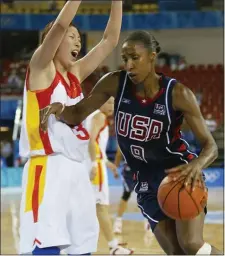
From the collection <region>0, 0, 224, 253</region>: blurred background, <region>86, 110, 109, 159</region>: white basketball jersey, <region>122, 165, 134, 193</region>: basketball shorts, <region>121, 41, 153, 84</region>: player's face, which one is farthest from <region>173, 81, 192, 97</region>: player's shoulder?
<region>0, 0, 224, 253</region>: blurred background

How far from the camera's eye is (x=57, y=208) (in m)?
3.68

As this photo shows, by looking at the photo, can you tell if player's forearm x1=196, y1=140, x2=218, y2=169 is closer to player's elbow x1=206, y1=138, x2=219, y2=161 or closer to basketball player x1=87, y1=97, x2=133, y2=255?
player's elbow x1=206, y1=138, x2=219, y2=161

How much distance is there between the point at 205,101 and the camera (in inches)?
653

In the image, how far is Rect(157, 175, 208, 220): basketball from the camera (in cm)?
354

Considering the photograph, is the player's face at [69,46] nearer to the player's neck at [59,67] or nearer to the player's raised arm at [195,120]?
the player's neck at [59,67]

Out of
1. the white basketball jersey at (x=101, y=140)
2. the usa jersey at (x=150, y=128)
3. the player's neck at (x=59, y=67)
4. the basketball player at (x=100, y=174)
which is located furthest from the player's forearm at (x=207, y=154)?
the white basketball jersey at (x=101, y=140)

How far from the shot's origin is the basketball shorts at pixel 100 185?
6703 mm

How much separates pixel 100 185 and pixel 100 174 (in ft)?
0.49

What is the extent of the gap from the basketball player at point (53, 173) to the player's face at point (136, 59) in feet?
1.02

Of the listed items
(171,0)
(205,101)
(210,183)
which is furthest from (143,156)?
(171,0)

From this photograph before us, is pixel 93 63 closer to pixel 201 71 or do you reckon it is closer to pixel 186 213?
pixel 186 213

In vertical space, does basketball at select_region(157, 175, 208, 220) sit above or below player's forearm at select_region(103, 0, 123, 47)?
below

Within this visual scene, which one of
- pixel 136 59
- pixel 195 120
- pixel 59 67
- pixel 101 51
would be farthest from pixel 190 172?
pixel 101 51

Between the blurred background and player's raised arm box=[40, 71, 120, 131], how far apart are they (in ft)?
31.5
